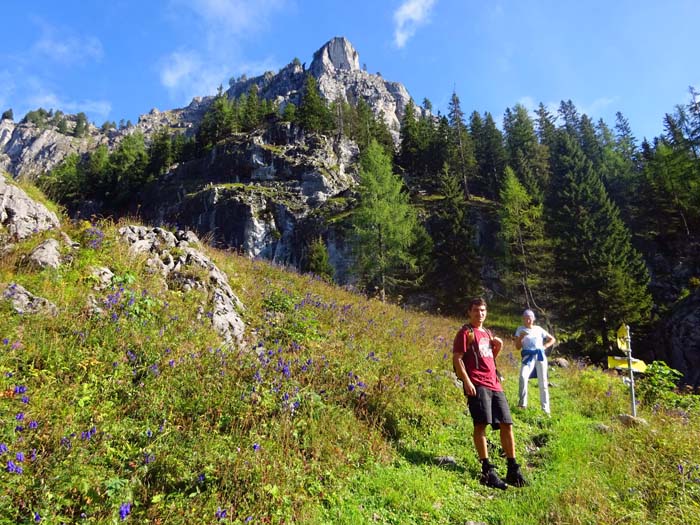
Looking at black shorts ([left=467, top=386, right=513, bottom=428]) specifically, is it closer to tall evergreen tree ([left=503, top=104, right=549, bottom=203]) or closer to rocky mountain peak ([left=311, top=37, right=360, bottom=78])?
tall evergreen tree ([left=503, top=104, right=549, bottom=203])

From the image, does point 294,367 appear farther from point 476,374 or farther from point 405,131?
point 405,131

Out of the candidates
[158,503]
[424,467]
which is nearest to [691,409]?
[424,467]

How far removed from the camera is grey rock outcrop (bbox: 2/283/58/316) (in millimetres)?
4707

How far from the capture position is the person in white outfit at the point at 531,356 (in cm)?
716

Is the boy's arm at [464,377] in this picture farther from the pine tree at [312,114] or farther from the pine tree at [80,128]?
the pine tree at [80,128]

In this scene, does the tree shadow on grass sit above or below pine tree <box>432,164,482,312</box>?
below

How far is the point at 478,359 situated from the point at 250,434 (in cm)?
312

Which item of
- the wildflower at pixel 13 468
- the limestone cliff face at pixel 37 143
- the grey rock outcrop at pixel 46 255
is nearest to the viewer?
the wildflower at pixel 13 468

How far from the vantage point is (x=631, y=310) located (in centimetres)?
2380

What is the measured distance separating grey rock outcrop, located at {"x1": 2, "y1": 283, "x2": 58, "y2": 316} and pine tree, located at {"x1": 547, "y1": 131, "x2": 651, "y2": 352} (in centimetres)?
2731

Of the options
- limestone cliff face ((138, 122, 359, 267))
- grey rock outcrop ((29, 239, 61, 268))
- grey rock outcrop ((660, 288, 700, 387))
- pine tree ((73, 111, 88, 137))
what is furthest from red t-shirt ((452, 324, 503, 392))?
pine tree ((73, 111, 88, 137))

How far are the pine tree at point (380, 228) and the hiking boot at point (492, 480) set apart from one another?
2005 cm

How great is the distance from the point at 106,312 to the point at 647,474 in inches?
290

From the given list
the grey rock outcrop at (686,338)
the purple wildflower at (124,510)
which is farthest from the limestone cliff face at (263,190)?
the purple wildflower at (124,510)
